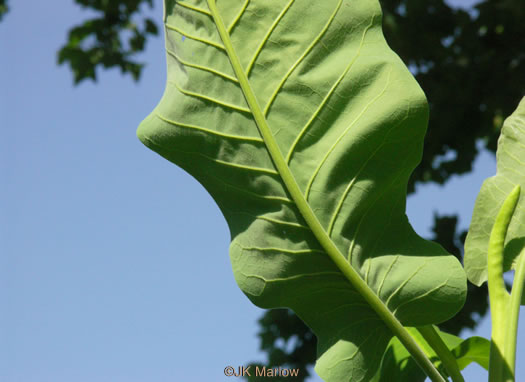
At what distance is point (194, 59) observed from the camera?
712mm

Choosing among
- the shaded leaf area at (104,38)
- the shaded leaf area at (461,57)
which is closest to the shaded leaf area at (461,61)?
the shaded leaf area at (461,57)

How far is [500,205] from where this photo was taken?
802 millimetres

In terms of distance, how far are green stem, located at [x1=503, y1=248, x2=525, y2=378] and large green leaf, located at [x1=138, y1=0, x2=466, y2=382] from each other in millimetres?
66

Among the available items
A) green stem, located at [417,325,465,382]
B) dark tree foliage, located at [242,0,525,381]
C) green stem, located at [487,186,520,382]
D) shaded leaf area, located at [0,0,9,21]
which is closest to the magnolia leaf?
green stem, located at [417,325,465,382]

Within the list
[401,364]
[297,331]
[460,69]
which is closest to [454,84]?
[460,69]

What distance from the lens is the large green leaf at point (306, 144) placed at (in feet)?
2.30

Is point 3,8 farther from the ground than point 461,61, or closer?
farther from the ground

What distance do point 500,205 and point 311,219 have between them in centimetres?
28

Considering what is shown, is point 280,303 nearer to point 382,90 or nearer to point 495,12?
point 382,90

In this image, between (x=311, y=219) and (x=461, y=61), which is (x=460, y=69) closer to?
(x=461, y=61)

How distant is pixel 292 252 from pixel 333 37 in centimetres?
28

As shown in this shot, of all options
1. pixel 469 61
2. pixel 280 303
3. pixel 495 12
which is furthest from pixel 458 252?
pixel 280 303

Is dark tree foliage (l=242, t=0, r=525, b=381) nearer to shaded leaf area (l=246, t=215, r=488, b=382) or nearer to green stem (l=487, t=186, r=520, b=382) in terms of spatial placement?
shaded leaf area (l=246, t=215, r=488, b=382)

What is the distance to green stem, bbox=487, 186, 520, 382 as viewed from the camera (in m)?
0.69
